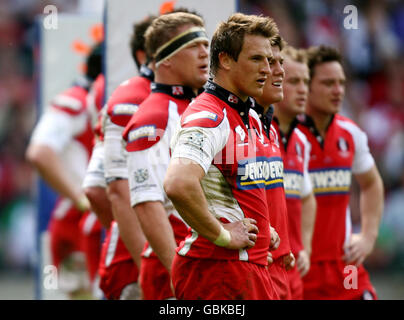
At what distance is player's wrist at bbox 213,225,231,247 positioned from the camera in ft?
12.1

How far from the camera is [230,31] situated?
3975 mm

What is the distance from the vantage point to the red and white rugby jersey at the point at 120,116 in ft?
17.2

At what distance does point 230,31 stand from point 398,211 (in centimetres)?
954

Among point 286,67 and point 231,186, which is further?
point 286,67

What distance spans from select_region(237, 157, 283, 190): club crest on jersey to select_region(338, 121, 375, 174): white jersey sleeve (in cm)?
228

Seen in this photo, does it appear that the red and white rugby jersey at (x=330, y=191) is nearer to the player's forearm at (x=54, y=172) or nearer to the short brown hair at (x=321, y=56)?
the short brown hair at (x=321, y=56)

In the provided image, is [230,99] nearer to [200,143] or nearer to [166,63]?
[200,143]

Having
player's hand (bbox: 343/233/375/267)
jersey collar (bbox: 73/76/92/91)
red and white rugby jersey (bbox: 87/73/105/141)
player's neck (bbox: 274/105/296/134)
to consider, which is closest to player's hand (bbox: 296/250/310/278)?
player's hand (bbox: 343/233/375/267)

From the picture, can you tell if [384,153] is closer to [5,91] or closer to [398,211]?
[398,211]

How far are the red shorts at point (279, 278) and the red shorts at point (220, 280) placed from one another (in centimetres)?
54

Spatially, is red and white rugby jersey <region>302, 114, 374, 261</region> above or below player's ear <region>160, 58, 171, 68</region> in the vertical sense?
below

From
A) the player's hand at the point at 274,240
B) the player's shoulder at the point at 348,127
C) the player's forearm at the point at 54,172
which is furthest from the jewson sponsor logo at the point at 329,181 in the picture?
the player's forearm at the point at 54,172

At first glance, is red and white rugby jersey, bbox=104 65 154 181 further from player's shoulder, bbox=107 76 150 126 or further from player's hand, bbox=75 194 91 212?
player's hand, bbox=75 194 91 212

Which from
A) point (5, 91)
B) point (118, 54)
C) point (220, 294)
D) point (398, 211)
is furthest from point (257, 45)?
point (5, 91)
